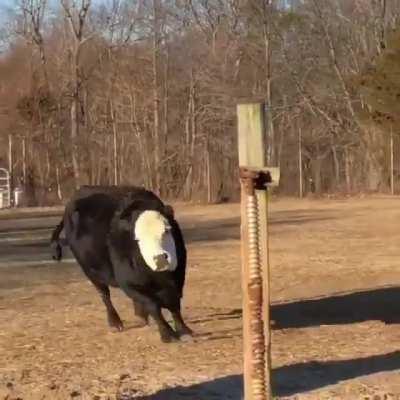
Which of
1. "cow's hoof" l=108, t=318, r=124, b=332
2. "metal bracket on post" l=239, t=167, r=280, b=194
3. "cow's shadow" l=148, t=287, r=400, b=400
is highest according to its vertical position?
"metal bracket on post" l=239, t=167, r=280, b=194

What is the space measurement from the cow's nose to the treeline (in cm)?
3051

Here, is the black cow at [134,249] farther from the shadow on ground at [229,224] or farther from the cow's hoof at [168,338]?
the shadow on ground at [229,224]

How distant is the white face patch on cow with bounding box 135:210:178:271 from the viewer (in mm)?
9883

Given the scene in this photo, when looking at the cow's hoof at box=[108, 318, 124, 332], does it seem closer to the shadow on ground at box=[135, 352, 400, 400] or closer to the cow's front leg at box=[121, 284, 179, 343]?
the cow's front leg at box=[121, 284, 179, 343]

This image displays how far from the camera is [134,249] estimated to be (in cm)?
1016

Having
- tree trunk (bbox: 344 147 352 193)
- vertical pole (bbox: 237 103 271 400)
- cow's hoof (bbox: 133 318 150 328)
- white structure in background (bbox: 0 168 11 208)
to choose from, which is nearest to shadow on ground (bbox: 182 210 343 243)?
tree trunk (bbox: 344 147 352 193)

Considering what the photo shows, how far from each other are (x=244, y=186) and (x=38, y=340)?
14.6ft

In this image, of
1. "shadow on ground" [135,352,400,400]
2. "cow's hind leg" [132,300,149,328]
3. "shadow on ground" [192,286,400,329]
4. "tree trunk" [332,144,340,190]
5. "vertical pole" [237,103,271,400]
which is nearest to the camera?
"vertical pole" [237,103,271,400]

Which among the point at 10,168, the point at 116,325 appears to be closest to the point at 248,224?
the point at 116,325

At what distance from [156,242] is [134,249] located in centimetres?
35

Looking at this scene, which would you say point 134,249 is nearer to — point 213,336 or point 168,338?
point 168,338

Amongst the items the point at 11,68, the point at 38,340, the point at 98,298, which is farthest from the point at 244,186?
the point at 11,68

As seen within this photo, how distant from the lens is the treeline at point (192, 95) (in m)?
45.6

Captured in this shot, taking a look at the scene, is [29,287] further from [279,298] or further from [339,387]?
[339,387]
